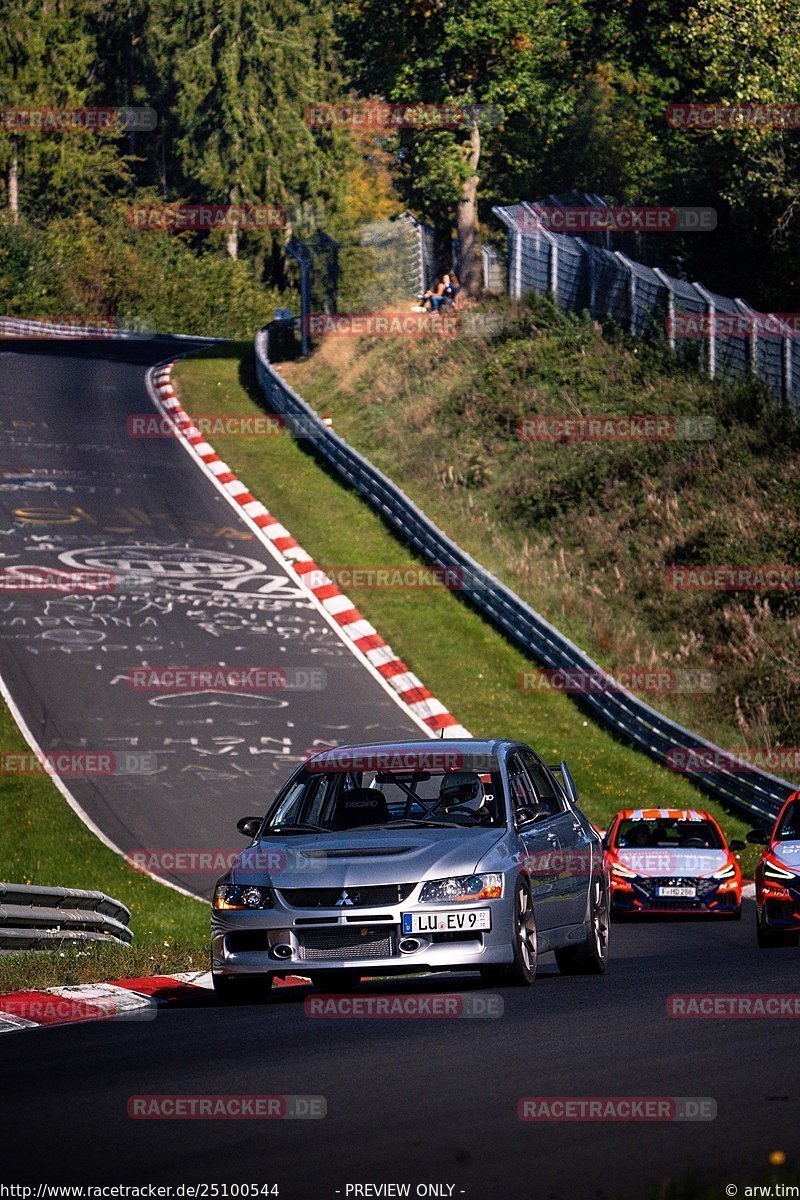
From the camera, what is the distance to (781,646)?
28.6 m

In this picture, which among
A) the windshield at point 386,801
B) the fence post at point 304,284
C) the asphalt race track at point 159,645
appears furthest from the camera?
the fence post at point 304,284

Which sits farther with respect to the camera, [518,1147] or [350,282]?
[350,282]

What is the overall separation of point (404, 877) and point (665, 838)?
1045 centimetres

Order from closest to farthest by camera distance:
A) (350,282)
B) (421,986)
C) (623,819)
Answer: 1. (421,986)
2. (623,819)
3. (350,282)

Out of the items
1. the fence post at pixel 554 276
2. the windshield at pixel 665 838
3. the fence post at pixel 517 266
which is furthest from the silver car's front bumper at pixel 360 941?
the fence post at pixel 517 266

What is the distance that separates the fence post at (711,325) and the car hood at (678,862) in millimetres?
19964

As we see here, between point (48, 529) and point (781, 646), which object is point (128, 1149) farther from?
point (48, 529)

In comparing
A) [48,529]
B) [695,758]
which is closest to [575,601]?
[695,758]

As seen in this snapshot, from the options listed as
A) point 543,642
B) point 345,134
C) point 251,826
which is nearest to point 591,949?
point 251,826

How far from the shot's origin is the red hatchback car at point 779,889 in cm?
1441

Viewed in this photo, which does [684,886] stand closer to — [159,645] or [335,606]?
[159,645]

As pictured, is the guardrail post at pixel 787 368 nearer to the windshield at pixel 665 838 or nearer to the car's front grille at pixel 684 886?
the windshield at pixel 665 838

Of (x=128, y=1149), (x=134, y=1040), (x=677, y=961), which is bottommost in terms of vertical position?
(x=677, y=961)

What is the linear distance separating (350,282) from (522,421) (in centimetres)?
1781
